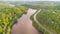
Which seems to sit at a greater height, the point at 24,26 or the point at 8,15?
the point at 8,15

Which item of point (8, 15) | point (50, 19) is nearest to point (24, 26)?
point (8, 15)

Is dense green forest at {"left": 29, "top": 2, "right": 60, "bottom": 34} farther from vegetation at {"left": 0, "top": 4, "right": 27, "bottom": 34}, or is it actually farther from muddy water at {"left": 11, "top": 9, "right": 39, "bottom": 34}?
vegetation at {"left": 0, "top": 4, "right": 27, "bottom": 34}

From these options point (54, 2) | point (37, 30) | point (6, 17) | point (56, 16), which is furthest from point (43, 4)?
point (6, 17)

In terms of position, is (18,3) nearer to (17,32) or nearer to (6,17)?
(6,17)

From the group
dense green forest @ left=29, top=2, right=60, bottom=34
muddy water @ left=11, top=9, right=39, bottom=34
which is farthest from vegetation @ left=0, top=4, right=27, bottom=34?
dense green forest @ left=29, top=2, right=60, bottom=34

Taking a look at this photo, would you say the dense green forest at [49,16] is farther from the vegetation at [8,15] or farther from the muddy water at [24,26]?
the vegetation at [8,15]

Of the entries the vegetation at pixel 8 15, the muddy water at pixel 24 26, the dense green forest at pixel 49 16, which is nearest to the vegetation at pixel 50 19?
the dense green forest at pixel 49 16

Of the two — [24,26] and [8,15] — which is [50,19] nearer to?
[24,26]
